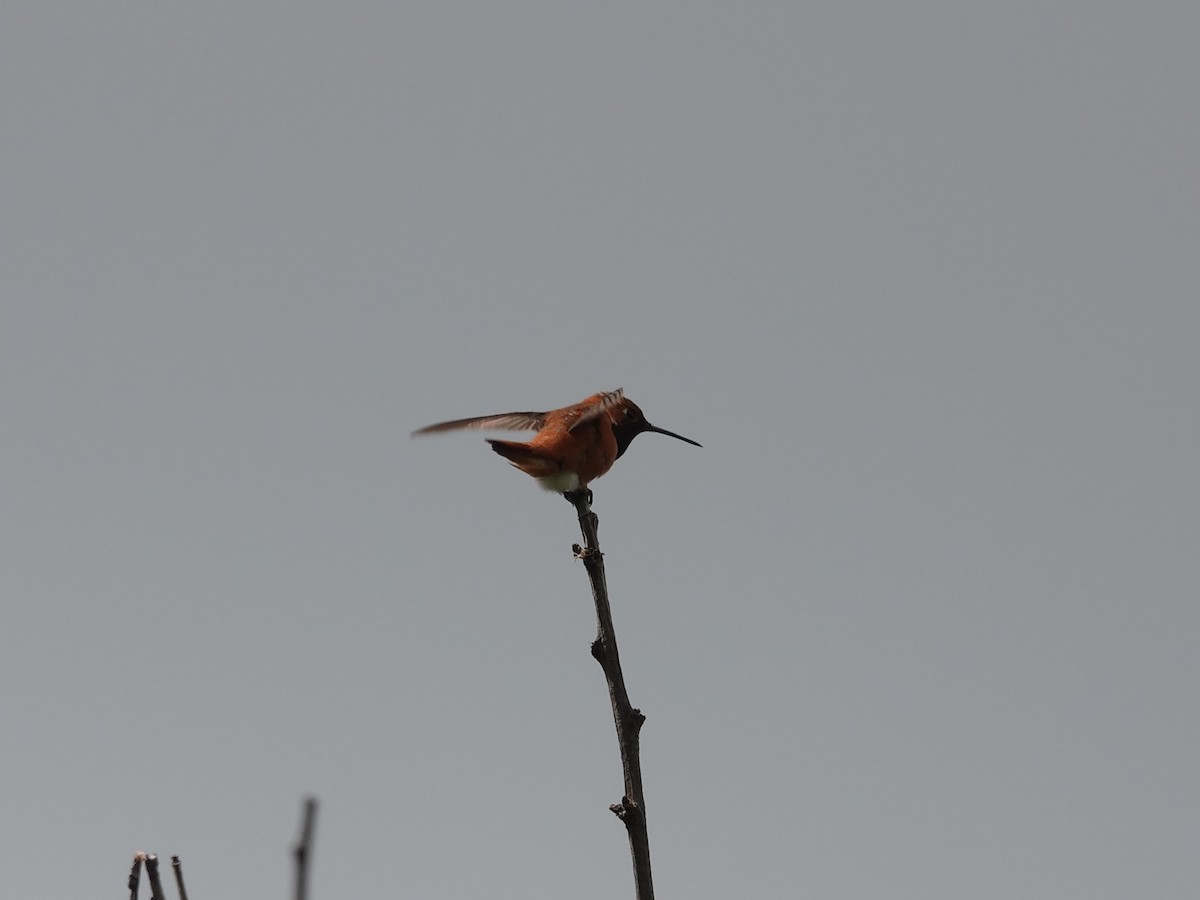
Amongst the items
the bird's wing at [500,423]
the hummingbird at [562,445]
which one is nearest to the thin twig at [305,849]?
the bird's wing at [500,423]

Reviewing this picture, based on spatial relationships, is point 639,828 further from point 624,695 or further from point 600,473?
point 600,473

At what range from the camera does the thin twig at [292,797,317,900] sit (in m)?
1.69

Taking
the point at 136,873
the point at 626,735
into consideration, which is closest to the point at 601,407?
the point at 626,735

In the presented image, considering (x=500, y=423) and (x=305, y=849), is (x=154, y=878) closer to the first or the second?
(x=305, y=849)

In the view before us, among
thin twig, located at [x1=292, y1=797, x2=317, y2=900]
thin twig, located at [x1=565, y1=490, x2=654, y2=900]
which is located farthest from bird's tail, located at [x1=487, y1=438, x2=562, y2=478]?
thin twig, located at [x1=292, y1=797, x2=317, y2=900]

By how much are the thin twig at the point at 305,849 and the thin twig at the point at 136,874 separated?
90 centimetres

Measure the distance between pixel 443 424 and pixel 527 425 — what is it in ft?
5.64

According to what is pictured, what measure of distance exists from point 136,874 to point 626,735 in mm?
1398

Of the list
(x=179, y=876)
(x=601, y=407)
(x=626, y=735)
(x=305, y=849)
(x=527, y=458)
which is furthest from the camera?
(x=527, y=458)

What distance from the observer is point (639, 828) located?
3363 millimetres

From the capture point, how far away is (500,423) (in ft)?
24.6

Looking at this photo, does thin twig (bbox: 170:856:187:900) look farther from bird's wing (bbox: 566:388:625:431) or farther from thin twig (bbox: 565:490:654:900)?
bird's wing (bbox: 566:388:625:431)

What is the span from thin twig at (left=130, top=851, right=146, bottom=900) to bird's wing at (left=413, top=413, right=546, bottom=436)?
351 cm

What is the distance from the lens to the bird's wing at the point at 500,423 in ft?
20.4
